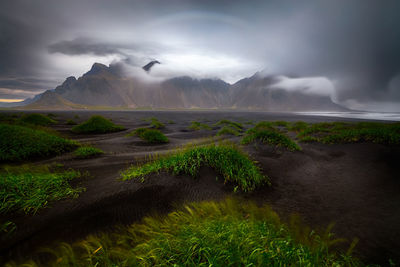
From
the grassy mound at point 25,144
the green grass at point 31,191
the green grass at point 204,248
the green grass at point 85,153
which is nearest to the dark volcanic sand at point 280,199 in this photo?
the green grass at point 31,191

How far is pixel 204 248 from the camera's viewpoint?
1.75 metres

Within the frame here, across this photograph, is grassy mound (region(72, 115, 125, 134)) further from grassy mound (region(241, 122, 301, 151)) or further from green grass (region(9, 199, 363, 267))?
green grass (region(9, 199, 363, 267))

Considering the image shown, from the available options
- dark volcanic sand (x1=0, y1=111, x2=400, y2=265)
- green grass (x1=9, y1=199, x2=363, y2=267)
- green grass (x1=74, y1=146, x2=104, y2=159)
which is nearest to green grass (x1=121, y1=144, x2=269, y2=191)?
dark volcanic sand (x1=0, y1=111, x2=400, y2=265)

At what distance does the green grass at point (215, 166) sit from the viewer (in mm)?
4180

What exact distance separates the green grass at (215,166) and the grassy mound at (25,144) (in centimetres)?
430

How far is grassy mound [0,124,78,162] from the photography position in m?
5.43

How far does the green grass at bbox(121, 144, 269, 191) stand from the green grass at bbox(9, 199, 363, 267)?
5.22 ft

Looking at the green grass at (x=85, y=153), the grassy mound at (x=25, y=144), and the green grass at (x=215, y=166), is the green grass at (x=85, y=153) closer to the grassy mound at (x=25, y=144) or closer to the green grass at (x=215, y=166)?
the grassy mound at (x=25, y=144)

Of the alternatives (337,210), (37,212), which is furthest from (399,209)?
(37,212)

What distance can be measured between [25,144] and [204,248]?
7.86m

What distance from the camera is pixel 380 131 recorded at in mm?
7496

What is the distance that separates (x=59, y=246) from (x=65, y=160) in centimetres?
473

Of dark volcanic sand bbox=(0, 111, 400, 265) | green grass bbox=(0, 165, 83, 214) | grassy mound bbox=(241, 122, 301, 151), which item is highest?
grassy mound bbox=(241, 122, 301, 151)

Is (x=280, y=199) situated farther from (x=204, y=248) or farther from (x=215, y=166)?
(x=204, y=248)
